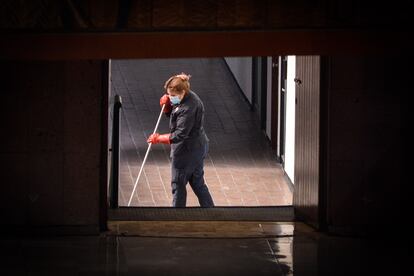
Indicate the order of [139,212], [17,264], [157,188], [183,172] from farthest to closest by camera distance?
[157,188] < [183,172] < [139,212] < [17,264]

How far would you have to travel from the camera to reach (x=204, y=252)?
12.3 m

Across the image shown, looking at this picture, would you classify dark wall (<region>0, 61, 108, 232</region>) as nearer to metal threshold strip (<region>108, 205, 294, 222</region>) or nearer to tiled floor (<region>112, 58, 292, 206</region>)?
metal threshold strip (<region>108, 205, 294, 222</region>)

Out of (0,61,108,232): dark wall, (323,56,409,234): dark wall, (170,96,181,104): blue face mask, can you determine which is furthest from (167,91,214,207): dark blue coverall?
(323,56,409,234): dark wall

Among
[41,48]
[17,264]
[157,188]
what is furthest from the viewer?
[157,188]

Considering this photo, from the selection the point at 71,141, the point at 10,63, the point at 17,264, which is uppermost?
the point at 10,63

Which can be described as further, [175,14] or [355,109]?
[355,109]

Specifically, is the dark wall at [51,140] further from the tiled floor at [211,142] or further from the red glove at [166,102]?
the tiled floor at [211,142]

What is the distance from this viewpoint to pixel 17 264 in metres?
11.8

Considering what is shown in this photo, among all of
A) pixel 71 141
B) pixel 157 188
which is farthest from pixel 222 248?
pixel 157 188

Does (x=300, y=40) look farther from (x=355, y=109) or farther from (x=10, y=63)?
(x=10, y=63)

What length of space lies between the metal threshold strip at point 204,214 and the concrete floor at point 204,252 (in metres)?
0.33

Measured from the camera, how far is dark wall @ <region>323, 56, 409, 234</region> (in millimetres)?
12352

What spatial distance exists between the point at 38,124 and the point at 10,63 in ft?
2.21

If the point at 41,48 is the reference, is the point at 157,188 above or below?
below
